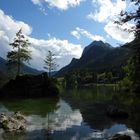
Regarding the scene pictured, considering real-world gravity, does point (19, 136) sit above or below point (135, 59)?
below

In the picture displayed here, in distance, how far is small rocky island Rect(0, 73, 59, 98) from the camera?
83062 mm

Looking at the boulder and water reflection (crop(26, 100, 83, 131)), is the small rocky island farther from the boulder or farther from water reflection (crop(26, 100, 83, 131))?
the boulder

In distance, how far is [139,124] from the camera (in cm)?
3634

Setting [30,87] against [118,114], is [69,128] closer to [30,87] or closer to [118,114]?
[118,114]

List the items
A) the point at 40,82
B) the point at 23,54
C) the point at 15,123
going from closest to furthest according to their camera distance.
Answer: the point at 15,123, the point at 40,82, the point at 23,54

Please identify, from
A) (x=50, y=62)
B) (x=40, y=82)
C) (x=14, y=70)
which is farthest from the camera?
(x=50, y=62)

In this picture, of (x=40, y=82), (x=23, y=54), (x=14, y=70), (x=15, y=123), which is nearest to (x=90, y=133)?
(x=15, y=123)

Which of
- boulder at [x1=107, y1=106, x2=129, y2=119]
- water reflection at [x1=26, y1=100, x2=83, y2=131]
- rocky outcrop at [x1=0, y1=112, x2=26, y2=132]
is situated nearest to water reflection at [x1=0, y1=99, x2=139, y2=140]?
water reflection at [x1=26, y1=100, x2=83, y2=131]

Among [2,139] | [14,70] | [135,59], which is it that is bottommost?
[2,139]

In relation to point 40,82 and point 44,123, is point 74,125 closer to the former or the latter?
point 44,123

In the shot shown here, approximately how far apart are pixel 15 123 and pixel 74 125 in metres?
6.73

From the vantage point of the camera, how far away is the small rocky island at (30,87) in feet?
273

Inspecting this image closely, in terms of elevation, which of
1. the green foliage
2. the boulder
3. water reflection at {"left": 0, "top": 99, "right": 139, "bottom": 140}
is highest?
the green foliage

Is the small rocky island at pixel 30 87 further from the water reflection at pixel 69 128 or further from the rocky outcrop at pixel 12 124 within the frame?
the rocky outcrop at pixel 12 124
